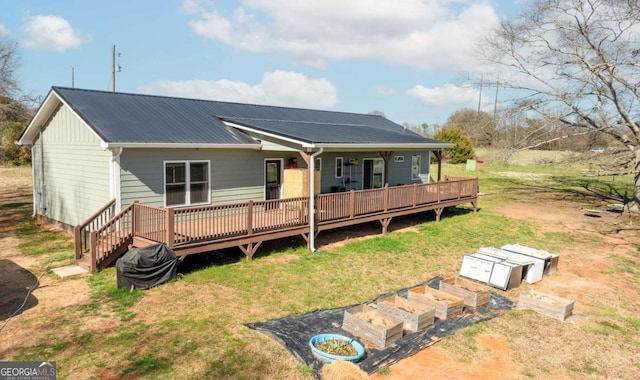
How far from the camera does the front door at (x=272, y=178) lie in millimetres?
15023

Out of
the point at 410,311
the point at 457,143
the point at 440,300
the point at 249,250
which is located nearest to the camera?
the point at 410,311

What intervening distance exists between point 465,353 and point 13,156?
4028cm

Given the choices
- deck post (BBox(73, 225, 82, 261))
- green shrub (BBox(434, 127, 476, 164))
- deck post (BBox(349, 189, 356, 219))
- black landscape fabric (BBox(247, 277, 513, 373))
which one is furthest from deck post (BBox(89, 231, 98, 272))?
green shrub (BBox(434, 127, 476, 164))

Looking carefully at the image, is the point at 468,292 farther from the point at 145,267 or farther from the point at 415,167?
the point at 415,167

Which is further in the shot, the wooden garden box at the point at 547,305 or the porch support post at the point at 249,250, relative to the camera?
the porch support post at the point at 249,250

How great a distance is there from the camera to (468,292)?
916 cm

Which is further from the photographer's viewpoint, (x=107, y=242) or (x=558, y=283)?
(x=558, y=283)

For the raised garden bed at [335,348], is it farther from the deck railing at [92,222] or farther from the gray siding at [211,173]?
the gray siding at [211,173]

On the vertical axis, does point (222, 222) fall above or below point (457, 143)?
below

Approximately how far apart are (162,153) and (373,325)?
794cm

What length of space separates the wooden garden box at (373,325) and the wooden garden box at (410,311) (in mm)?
213

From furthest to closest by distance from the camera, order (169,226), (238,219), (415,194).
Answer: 1. (415,194)
2. (238,219)
3. (169,226)

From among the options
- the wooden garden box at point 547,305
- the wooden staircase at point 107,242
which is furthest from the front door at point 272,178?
the wooden garden box at point 547,305

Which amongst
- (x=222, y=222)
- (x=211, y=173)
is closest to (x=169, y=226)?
(x=222, y=222)
